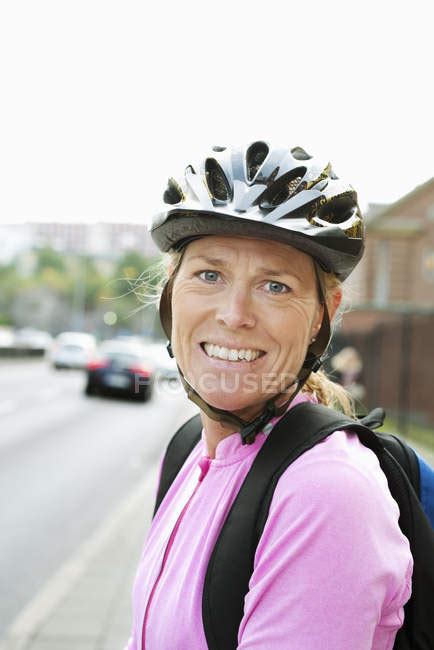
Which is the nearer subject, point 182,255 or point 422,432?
point 182,255

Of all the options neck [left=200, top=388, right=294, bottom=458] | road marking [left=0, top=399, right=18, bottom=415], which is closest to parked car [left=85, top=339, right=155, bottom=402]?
road marking [left=0, top=399, right=18, bottom=415]

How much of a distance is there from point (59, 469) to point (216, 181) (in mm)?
8803

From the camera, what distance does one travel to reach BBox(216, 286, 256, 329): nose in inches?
61.7

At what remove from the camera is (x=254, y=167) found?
5.73 feet

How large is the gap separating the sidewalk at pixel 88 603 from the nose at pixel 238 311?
310 centimetres

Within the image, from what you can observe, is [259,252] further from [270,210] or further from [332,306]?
[332,306]

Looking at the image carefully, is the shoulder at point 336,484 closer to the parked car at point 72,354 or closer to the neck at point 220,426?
the neck at point 220,426

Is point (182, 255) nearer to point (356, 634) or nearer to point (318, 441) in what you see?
point (318, 441)

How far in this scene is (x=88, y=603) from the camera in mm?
4699

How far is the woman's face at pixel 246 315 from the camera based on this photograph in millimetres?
1578

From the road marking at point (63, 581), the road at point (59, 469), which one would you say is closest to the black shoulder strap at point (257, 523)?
the road at point (59, 469)

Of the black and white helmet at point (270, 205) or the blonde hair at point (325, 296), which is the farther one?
the blonde hair at point (325, 296)

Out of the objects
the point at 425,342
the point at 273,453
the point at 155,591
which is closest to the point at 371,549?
the point at 273,453

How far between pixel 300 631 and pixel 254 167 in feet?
3.50
